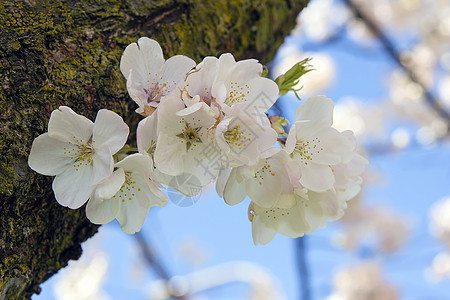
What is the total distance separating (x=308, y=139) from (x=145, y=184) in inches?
9.7

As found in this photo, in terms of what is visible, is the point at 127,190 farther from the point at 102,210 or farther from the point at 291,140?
the point at 291,140

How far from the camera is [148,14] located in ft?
2.53

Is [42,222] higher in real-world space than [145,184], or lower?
lower

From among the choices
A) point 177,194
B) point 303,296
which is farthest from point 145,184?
point 303,296

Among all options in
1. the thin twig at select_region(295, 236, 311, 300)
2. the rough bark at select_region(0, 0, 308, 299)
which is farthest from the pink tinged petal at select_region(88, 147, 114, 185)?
the thin twig at select_region(295, 236, 311, 300)

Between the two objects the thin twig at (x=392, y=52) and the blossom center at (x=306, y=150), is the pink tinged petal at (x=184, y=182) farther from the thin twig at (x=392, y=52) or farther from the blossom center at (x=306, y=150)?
the thin twig at (x=392, y=52)

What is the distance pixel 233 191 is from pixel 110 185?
0.56 ft

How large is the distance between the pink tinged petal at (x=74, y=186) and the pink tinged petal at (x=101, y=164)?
0.04 feet

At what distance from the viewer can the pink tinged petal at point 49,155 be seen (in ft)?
1.70

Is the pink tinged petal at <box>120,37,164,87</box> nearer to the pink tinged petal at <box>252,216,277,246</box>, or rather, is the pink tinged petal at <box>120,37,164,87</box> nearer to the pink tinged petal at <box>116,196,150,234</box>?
the pink tinged petal at <box>116,196,150,234</box>

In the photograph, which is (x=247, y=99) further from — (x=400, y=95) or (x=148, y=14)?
(x=400, y=95)

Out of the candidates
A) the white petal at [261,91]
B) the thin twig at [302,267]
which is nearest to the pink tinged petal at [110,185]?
the white petal at [261,91]

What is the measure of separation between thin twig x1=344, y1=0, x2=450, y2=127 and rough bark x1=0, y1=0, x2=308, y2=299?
5.93 ft

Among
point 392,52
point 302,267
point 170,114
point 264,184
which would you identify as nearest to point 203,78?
point 170,114
